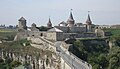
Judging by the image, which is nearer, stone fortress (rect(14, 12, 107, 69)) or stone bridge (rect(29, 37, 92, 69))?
stone bridge (rect(29, 37, 92, 69))

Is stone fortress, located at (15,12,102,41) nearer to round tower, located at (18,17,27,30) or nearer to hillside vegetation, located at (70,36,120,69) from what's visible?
round tower, located at (18,17,27,30)

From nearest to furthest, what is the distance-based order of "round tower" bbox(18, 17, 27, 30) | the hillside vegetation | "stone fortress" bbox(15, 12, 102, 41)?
the hillside vegetation → "stone fortress" bbox(15, 12, 102, 41) → "round tower" bbox(18, 17, 27, 30)

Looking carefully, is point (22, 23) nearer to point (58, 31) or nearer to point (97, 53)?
point (58, 31)

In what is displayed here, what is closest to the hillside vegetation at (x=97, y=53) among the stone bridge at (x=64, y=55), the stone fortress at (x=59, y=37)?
the stone fortress at (x=59, y=37)

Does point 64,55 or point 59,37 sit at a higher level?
point 59,37

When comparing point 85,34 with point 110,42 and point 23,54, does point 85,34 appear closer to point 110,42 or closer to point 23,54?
point 110,42

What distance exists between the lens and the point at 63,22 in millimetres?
105125

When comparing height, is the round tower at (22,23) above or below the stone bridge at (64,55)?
above

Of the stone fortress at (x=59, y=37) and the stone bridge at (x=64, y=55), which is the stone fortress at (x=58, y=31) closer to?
the stone fortress at (x=59, y=37)

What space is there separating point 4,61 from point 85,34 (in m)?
27.3

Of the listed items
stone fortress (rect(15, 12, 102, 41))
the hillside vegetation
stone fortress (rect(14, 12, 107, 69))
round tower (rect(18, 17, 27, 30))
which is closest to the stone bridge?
stone fortress (rect(14, 12, 107, 69))

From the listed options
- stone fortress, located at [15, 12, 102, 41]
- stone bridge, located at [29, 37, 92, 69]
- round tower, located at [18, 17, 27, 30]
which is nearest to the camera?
stone bridge, located at [29, 37, 92, 69]

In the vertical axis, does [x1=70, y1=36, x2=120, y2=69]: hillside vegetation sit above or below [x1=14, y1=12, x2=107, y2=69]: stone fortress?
A: below

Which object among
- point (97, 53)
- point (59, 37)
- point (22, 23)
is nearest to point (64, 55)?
point (59, 37)
